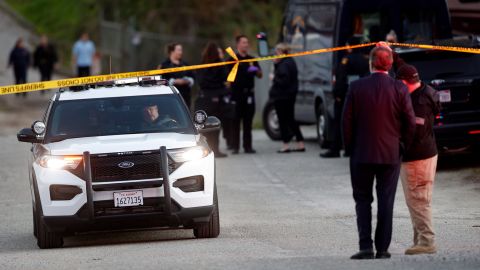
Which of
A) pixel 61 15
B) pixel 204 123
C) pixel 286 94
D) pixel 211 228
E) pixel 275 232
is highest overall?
pixel 204 123

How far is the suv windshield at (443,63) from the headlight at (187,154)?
6.21m

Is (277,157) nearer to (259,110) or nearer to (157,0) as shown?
(259,110)

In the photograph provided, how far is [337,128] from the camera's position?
71.7ft

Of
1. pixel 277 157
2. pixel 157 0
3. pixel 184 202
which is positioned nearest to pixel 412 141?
pixel 184 202

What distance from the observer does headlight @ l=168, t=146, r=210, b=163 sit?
13.0 meters

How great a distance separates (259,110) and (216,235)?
1879 centimetres

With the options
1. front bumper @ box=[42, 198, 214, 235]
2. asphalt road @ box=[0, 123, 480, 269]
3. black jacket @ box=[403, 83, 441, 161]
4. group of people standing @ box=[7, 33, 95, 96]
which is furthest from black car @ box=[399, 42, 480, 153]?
group of people standing @ box=[7, 33, 95, 96]

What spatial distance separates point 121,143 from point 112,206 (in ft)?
2.04

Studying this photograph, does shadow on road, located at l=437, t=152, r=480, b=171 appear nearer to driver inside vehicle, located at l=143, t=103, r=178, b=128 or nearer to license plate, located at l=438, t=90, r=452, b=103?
license plate, located at l=438, t=90, r=452, b=103

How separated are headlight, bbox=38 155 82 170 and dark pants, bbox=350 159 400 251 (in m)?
3.02

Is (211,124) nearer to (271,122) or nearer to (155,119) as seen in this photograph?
(155,119)

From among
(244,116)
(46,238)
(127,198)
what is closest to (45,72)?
(244,116)

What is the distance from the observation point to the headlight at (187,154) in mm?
12953

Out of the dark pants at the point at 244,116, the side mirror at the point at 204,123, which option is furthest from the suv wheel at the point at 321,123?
the side mirror at the point at 204,123
